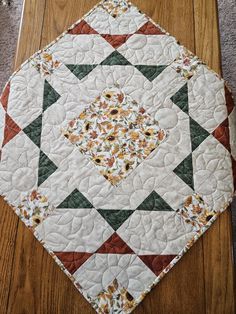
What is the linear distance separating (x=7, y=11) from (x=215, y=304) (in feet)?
4.57

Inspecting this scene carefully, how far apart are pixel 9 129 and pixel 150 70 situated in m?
0.38

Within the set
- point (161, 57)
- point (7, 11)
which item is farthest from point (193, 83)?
point (7, 11)

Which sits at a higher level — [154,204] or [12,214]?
[12,214]

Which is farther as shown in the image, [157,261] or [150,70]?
[150,70]

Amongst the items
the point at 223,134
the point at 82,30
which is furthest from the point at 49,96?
the point at 223,134

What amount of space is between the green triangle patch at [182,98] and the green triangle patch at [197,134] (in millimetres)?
45

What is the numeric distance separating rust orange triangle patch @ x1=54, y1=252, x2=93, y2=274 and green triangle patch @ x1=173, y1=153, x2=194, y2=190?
27cm

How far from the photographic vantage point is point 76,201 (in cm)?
99

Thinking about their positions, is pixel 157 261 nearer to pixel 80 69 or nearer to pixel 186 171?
pixel 186 171

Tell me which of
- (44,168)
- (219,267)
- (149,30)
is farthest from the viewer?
(149,30)

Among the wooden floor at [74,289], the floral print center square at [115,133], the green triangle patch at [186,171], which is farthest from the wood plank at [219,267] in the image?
the floral print center square at [115,133]

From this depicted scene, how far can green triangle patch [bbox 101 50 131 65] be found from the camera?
3.68 feet

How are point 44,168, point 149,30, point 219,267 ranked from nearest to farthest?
point 219,267 → point 44,168 → point 149,30

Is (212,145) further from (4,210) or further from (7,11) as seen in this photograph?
(7,11)
